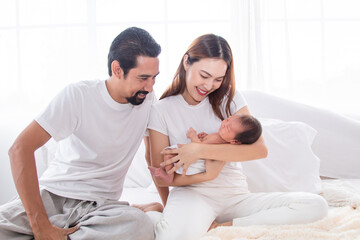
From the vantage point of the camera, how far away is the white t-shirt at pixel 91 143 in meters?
1.56

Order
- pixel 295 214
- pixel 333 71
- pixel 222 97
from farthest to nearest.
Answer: pixel 333 71, pixel 222 97, pixel 295 214

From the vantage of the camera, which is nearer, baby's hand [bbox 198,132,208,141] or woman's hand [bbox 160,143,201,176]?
woman's hand [bbox 160,143,201,176]

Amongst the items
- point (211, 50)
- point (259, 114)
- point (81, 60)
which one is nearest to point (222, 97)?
point (211, 50)

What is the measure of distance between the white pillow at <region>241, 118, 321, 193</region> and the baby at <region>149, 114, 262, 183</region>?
19.4 inches

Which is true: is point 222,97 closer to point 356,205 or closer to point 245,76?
point 356,205

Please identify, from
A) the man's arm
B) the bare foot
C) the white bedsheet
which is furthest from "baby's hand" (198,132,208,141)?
the man's arm

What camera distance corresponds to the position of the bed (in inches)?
79.7

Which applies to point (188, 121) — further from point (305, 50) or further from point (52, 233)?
point (305, 50)

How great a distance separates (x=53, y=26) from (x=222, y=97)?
6.26 ft

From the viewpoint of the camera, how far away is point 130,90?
161 centimetres

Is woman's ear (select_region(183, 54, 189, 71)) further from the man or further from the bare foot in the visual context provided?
the bare foot

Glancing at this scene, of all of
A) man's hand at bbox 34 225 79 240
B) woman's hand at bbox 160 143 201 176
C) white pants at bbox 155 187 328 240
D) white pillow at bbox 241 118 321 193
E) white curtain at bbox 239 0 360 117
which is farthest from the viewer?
white curtain at bbox 239 0 360 117

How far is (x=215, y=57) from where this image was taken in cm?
172

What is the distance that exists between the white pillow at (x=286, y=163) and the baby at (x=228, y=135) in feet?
1.61
